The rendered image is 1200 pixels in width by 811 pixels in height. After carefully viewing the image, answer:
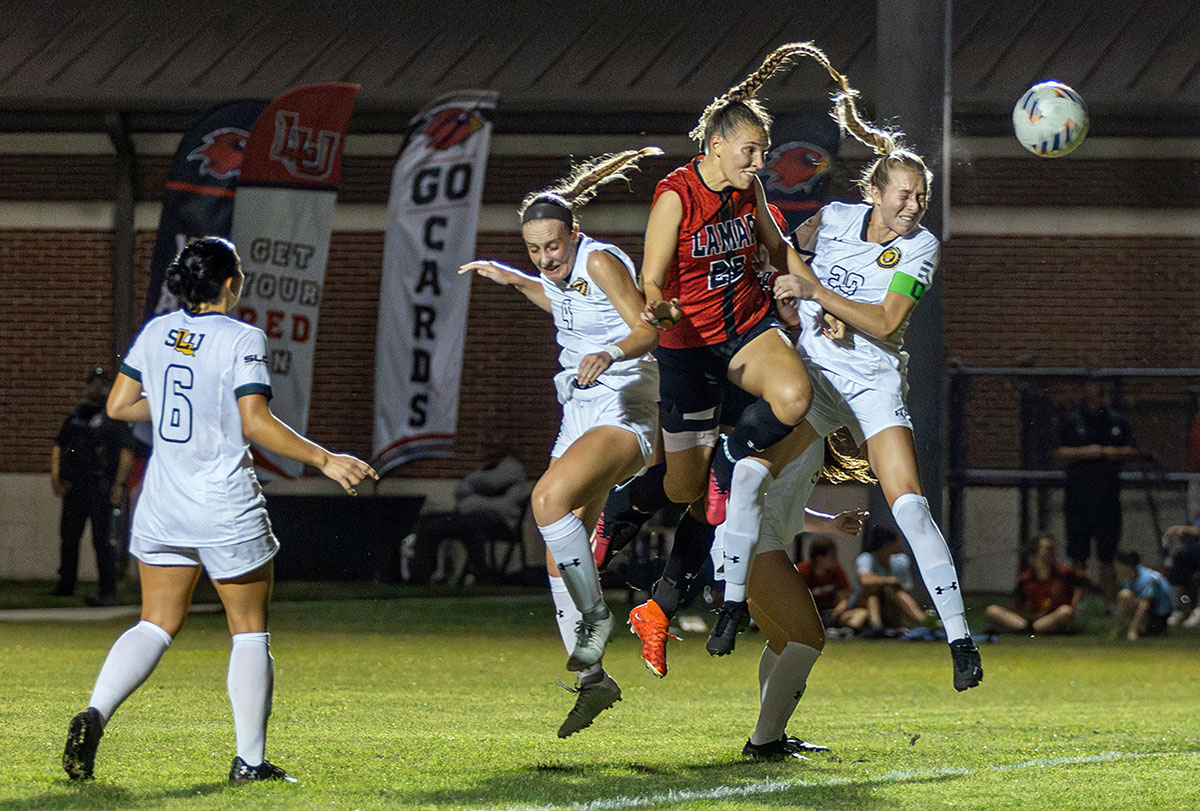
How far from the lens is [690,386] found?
21.3 feet

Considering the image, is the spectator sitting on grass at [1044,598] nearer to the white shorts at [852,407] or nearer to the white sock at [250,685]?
the white shorts at [852,407]

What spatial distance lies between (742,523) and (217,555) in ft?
6.80

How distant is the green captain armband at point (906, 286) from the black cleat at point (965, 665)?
4.38 feet

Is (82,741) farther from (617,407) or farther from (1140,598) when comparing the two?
(1140,598)

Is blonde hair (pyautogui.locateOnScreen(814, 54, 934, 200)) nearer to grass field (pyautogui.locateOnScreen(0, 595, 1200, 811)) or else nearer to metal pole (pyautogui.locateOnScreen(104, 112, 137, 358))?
grass field (pyautogui.locateOnScreen(0, 595, 1200, 811))

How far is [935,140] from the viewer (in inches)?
501

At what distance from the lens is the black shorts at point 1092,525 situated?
47.2 feet

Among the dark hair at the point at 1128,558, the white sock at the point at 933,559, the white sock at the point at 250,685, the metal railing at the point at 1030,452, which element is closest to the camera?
the white sock at the point at 250,685

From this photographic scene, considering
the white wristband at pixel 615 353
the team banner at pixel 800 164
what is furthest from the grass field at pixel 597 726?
the team banner at pixel 800 164

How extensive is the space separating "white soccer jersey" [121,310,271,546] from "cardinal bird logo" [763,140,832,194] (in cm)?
859

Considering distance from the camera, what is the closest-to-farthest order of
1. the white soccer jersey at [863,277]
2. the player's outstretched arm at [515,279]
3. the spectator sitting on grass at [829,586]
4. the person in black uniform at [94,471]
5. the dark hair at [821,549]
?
the white soccer jersey at [863,277] < the player's outstretched arm at [515,279] < the spectator sitting on grass at [829,586] < the dark hair at [821,549] < the person in black uniform at [94,471]

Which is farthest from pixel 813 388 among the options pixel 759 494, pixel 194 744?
pixel 194 744

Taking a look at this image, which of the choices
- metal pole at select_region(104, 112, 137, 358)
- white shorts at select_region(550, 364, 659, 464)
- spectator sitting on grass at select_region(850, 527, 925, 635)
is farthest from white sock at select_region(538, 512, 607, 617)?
metal pole at select_region(104, 112, 137, 358)

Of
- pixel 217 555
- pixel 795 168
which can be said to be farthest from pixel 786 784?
pixel 795 168
